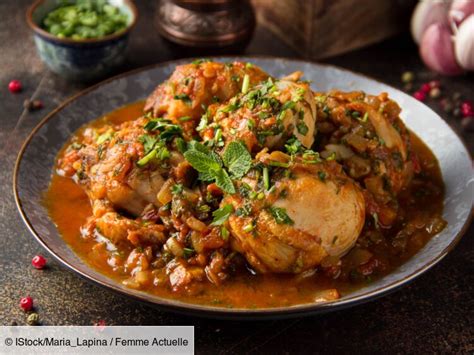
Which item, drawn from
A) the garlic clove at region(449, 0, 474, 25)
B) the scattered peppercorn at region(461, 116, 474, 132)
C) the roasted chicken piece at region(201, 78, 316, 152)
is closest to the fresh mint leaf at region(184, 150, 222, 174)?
the roasted chicken piece at region(201, 78, 316, 152)

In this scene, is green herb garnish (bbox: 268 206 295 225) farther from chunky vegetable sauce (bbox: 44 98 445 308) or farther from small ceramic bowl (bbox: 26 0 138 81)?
small ceramic bowl (bbox: 26 0 138 81)

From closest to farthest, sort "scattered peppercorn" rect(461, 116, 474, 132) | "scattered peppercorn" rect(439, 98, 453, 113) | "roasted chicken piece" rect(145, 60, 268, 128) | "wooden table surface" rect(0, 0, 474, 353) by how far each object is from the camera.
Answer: "wooden table surface" rect(0, 0, 474, 353) → "roasted chicken piece" rect(145, 60, 268, 128) → "scattered peppercorn" rect(461, 116, 474, 132) → "scattered peppercorn" rect(439, 98, 453, 113)

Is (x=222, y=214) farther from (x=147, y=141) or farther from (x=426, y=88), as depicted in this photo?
(x=426, y=88)

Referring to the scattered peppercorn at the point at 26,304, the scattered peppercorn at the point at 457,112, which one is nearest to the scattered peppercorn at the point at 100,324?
the scattered peppercorn at the point at 26,304

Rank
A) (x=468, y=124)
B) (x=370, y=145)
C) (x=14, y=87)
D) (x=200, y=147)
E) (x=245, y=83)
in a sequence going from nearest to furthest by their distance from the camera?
(x=200, y=147)
(x=370, y=145)
(x=245, y=83)
(x=468, y=124)
(x=14, y=87)

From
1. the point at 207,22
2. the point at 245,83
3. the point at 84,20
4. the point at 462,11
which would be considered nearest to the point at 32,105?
the point at 84,20

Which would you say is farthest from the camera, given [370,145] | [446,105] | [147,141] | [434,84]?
[434,84]

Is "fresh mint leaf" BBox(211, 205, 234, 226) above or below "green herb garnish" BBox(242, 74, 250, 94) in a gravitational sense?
below
